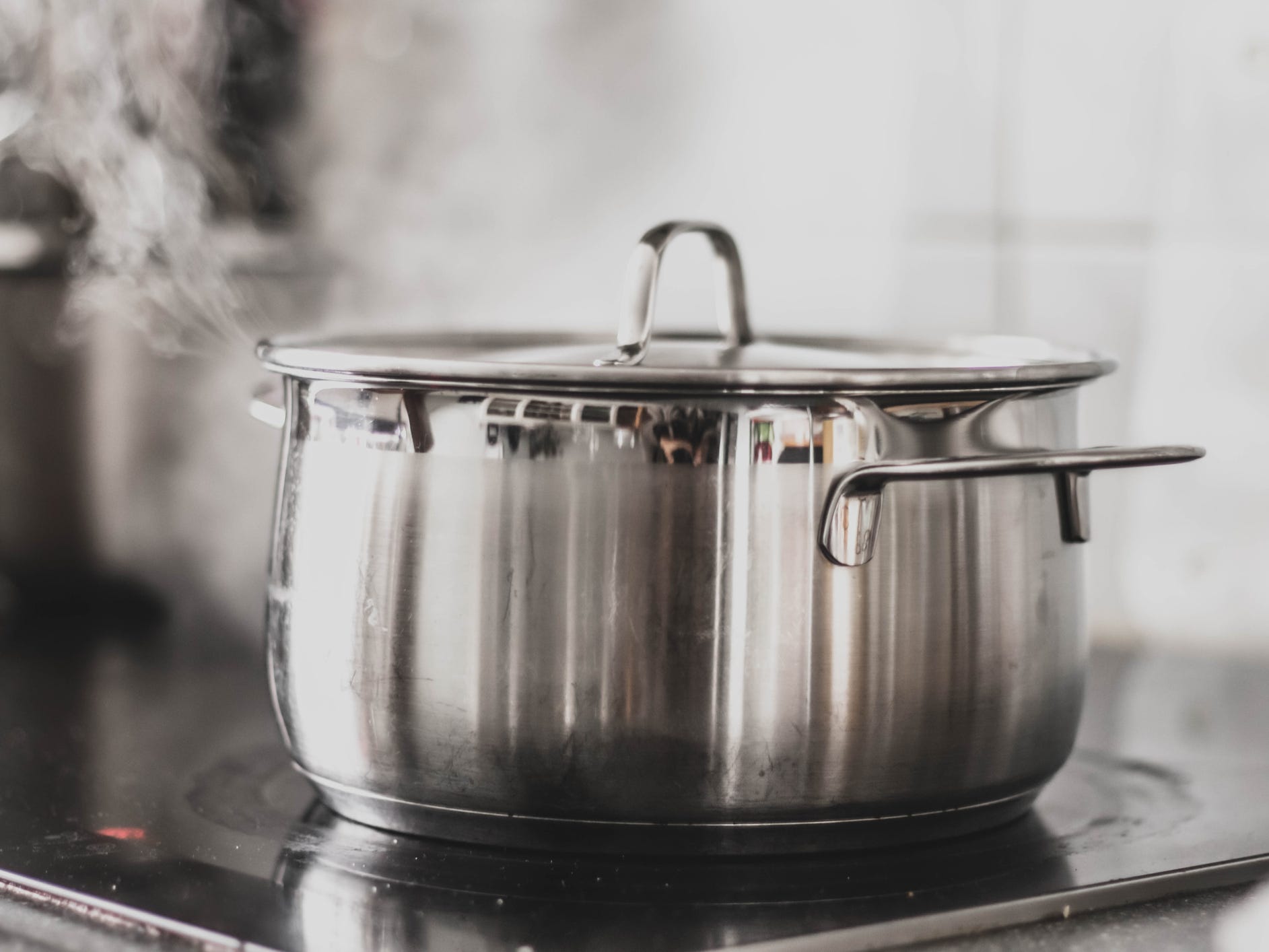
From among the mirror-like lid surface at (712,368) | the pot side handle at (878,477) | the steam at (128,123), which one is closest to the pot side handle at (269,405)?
the mirror-like lid surface at (712,368)

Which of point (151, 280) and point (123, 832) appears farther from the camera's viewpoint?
point (151, 280)

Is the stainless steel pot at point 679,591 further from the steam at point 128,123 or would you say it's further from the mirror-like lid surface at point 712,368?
the steam at point 128,123

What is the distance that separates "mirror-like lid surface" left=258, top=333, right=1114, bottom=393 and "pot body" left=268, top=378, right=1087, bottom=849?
1 centimetres

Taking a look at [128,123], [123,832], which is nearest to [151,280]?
[128,123]

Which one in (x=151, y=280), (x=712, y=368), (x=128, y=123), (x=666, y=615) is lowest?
(x=666, y=615)

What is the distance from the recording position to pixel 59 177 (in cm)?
133

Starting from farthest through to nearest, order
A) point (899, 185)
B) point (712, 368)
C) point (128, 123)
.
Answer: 1. point (128, 123)
2. point (899, 185)
3. point (712, 368)

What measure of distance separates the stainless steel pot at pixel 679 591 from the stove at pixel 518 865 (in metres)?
0.03

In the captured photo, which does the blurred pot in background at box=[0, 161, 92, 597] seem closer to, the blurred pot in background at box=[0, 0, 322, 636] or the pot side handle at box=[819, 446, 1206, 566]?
the blurred pot in background at box=[0, 0, 322, 636]

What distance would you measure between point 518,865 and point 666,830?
0.07 m

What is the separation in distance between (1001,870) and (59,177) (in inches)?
44.5

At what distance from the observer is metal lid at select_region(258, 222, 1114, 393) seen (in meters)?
0.55

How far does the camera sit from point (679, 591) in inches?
22.1

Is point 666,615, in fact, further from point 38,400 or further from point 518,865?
point 38,400
